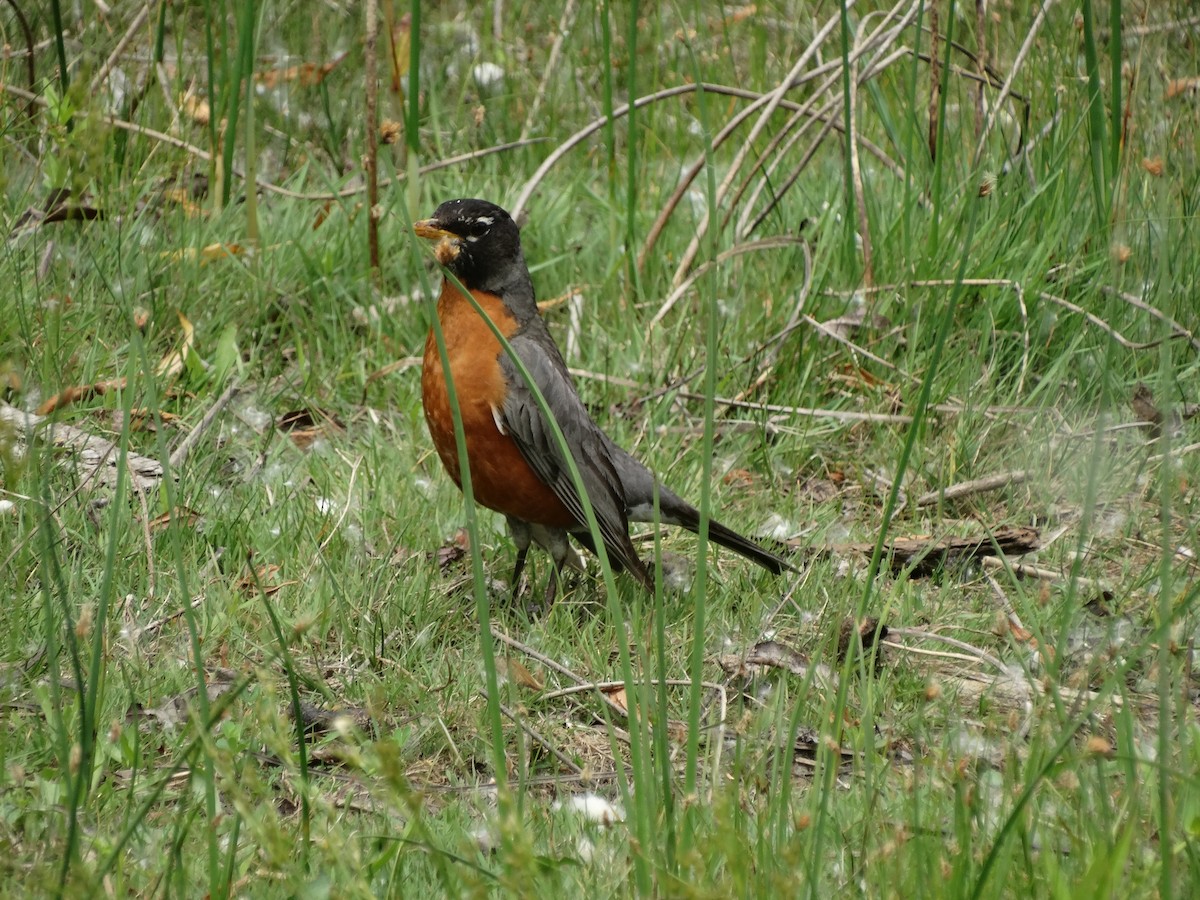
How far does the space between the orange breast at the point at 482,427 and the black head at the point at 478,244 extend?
18 cm

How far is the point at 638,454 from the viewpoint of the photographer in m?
4.64

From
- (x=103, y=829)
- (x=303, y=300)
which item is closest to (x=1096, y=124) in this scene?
(x=303, y=300)

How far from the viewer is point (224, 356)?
4.60 m

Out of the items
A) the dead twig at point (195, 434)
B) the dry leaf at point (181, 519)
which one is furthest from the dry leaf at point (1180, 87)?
the dry leaf at point (181, 519)

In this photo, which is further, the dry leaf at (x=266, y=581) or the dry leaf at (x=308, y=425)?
the dry leaf at (x=308, y=425)

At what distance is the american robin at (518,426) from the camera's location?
3.91 m

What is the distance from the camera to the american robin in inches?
154

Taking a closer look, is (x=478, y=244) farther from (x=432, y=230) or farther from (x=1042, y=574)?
(x=1042, y=574)

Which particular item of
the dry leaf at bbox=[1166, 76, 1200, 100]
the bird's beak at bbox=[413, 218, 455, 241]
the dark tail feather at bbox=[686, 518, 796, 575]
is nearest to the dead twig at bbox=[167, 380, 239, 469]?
the bird's beak at bbox=[413, 218, 455, 241]

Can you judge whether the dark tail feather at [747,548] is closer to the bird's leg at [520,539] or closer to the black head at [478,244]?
the bird's leg at [520,539]

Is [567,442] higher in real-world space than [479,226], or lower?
lower

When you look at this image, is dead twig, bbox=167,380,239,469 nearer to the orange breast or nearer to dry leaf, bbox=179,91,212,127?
the orange breast

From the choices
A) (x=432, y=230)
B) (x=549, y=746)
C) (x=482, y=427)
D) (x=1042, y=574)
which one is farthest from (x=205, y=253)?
(x=1042, y=574)

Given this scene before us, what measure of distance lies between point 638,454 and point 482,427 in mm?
866
